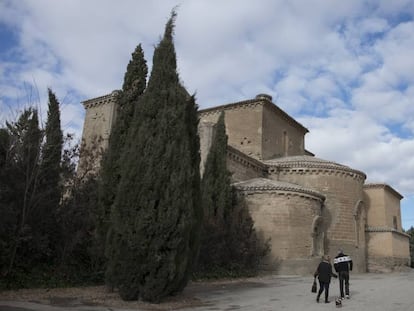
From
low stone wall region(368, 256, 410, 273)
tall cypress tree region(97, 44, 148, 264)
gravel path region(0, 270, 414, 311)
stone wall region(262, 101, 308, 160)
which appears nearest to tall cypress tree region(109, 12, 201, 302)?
gravel path region(0, 270, 414, 311)

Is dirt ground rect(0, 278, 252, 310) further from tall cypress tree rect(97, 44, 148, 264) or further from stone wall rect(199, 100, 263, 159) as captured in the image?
stone wall rect(199, 100, 263, 159)

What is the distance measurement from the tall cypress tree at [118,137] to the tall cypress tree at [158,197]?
2139 mm

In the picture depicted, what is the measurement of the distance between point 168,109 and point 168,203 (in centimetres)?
245

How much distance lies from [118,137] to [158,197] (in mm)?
4082

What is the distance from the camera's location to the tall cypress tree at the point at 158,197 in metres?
9.66

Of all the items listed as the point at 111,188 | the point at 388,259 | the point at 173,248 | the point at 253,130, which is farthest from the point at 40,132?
the point at 388,259

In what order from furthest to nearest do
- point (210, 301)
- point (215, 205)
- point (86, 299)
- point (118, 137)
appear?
point (215, 205), point (118, 137), point (210, 301), point (86, 299)

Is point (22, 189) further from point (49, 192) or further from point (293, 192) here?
point (293, 192)

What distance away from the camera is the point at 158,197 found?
1002 cm

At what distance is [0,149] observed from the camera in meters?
12.4

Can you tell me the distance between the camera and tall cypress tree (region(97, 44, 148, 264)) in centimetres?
1245

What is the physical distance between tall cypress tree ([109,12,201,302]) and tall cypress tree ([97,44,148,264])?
214 centimetres

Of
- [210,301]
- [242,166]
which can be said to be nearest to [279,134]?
[242,166]

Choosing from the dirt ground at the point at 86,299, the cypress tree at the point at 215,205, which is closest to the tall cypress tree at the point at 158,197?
the dirt ground at the point at 86,299
